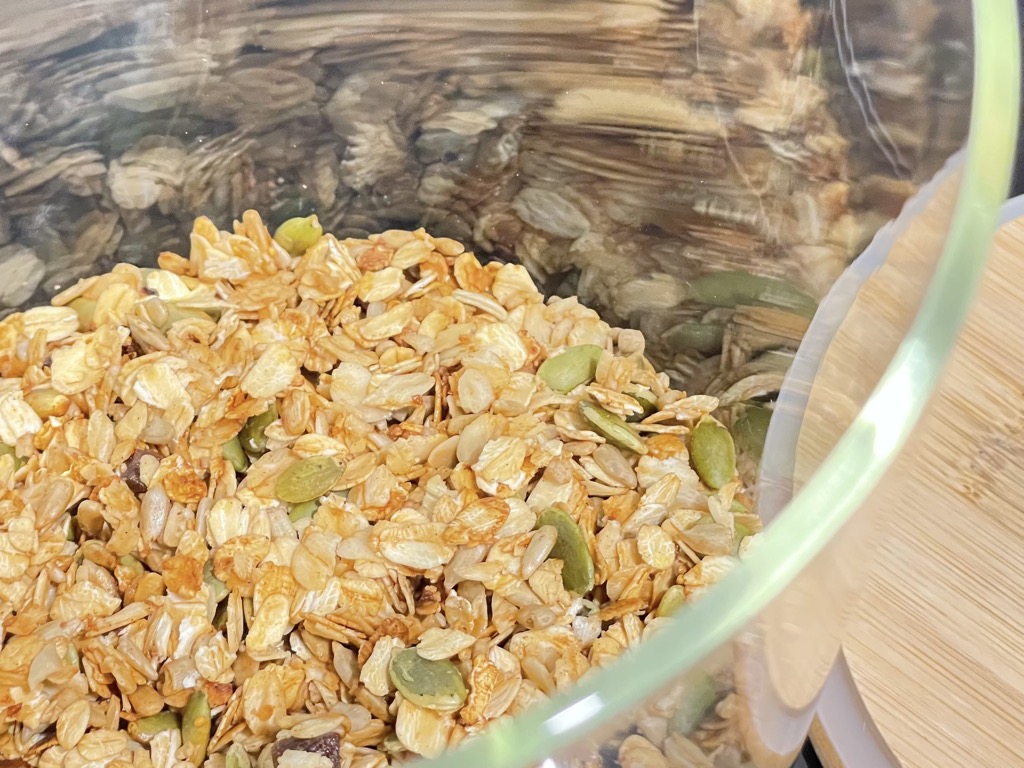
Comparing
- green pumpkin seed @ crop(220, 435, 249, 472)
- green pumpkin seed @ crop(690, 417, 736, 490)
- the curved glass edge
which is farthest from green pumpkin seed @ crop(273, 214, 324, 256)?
the curved glass edge

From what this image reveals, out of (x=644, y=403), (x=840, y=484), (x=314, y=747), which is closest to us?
(x=840, y=484)

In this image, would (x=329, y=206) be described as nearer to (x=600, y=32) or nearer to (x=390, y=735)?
(x=600, y=32)

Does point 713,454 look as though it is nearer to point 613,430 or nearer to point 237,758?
point 613,430

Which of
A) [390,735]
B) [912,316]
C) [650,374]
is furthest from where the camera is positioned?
[650,374]

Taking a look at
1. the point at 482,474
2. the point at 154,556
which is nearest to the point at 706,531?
the point at 482,474

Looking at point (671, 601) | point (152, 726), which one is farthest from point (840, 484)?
point (152, 726)
